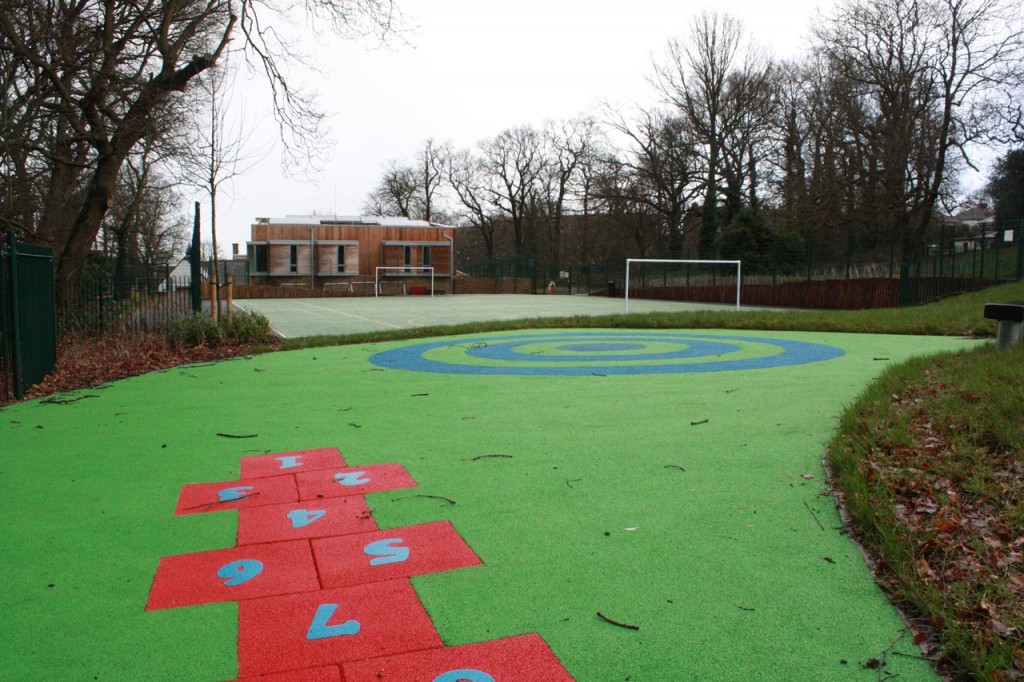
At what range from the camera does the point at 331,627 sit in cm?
280

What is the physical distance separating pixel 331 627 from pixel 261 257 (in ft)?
148

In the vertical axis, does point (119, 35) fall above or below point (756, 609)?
above

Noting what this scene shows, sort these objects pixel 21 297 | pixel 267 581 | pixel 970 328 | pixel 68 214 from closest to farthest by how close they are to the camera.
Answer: pixel 267 581 → pixel 21 297 → pixel 970 328 → pixel 68 214

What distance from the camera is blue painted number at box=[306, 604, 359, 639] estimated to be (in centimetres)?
275

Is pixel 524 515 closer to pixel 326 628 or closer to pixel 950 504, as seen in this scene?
pixel 326 628

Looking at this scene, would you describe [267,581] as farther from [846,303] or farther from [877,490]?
[846,303]

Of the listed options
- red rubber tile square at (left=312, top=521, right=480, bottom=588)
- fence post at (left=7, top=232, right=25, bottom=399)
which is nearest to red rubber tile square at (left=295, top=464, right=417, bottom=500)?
red rubber tile square at (left=312, top=521, right=480, bottom=588)

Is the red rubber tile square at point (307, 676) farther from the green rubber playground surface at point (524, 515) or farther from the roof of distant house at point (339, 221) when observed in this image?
the roof of distant house at point (339, 221)

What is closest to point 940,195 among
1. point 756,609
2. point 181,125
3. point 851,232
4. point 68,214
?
point 851,232

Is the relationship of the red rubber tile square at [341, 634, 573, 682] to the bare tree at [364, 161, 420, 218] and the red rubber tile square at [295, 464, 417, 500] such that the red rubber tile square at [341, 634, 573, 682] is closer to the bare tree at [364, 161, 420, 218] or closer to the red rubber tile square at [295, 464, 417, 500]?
the red rubber tile square at [295, 464, 417, 500]

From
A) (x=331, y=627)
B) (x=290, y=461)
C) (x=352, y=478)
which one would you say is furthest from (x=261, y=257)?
(x=331, y=627)

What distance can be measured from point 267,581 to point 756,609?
6.49 feet

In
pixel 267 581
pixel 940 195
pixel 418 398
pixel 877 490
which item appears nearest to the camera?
pixel 267 581

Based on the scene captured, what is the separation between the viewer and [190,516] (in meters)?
4.11
